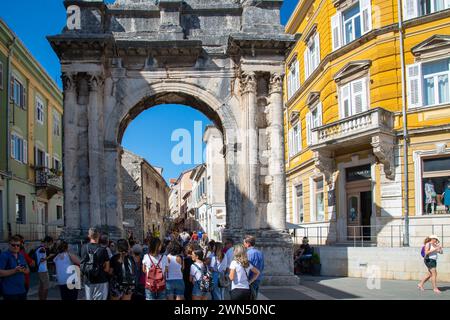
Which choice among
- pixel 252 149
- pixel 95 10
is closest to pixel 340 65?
pixel 252 149

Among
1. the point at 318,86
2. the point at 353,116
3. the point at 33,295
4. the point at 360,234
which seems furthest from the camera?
the point at 318,86

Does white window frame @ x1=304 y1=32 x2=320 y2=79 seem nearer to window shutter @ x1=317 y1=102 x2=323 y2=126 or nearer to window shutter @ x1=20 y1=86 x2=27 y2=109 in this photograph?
window shutter @ x1=317 y1=102 x2=323 y2=126

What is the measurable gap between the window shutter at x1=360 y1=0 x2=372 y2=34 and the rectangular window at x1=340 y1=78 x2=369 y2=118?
204cm

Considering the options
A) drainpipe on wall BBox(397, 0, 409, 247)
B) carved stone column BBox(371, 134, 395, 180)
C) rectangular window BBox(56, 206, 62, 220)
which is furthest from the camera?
rectangular window BBox(56, 206, 62, 220)

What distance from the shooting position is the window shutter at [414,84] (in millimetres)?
20281

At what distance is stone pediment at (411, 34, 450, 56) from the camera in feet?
64.0

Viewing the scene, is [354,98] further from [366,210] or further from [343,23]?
[366,210]

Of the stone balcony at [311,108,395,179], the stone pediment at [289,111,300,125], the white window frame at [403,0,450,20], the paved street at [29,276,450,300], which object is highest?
the white window frame at [403,0,450,20]

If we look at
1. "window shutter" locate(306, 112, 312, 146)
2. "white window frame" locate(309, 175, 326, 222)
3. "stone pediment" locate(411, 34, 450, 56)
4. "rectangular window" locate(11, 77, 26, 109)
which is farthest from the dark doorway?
"rectangular window" locate(11, 77, 26, 109)

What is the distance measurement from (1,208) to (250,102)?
15.3 meters

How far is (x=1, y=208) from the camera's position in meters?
26.8

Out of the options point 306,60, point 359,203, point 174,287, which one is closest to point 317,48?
point 306,60

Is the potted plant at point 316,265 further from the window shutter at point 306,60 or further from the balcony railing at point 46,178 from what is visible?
the balcony railing at point 46,178
